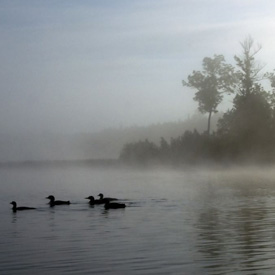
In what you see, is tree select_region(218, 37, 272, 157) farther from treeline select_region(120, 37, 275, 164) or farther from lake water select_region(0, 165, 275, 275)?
lake water select_region(0, 165, 275, 275)

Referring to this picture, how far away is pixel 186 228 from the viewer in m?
25.2

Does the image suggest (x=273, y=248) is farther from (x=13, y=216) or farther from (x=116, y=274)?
(x=13, y=216)

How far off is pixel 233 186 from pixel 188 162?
4294cm

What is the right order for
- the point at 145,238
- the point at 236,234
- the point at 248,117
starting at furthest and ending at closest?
the point at 248,117, the point at 236,234, the point at 145,238

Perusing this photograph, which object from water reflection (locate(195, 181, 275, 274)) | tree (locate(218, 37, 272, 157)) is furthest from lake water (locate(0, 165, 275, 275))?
tree (locate(218, 37, 272, 157))

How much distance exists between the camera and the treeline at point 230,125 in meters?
86.5

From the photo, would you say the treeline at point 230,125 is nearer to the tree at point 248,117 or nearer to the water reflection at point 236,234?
the tree at point 248,117

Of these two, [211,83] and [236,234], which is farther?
[211,83]

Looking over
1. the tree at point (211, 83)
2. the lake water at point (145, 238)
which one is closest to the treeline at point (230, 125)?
the tree at point (211, 83)

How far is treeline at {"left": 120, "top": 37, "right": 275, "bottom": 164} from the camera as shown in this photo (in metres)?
86.5

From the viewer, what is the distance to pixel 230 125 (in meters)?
88.4

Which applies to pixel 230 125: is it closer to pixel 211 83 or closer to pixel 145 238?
pixel 211 83

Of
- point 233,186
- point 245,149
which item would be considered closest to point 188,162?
point 245,149

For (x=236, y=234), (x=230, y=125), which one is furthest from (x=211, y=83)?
(x=236, y=234)
